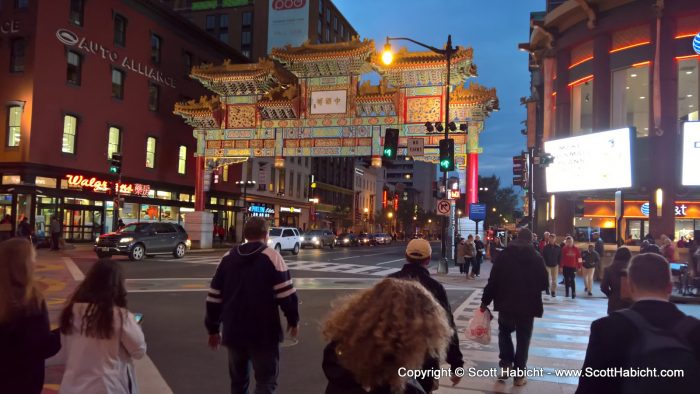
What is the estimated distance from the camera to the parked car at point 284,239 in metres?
32.5

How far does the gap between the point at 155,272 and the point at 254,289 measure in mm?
16014

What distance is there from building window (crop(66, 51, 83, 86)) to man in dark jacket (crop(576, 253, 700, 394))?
1378 inches

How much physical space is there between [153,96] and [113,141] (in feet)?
18.2

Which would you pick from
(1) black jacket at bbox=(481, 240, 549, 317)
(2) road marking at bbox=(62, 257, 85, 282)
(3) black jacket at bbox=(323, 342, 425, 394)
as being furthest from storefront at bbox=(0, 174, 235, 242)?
(3) black jacket at bbox=(323, 342, 425, 394)

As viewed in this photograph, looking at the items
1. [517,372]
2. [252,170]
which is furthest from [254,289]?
[252,170]

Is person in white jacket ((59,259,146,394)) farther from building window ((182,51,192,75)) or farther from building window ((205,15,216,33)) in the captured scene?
building window ((205,15,216,33))

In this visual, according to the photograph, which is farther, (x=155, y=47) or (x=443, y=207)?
(x=155, y=47)

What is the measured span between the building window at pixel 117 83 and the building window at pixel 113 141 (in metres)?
2.27

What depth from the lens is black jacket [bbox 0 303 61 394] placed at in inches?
129

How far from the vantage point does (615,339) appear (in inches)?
111

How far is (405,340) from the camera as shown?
2.35 m

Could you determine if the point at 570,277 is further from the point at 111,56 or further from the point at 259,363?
the point at 111,56

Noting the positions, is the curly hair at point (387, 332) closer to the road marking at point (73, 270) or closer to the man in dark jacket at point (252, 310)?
the man in dark jacket at point (252, 310)

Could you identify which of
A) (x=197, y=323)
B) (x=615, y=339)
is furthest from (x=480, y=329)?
(x=197, y=323)
